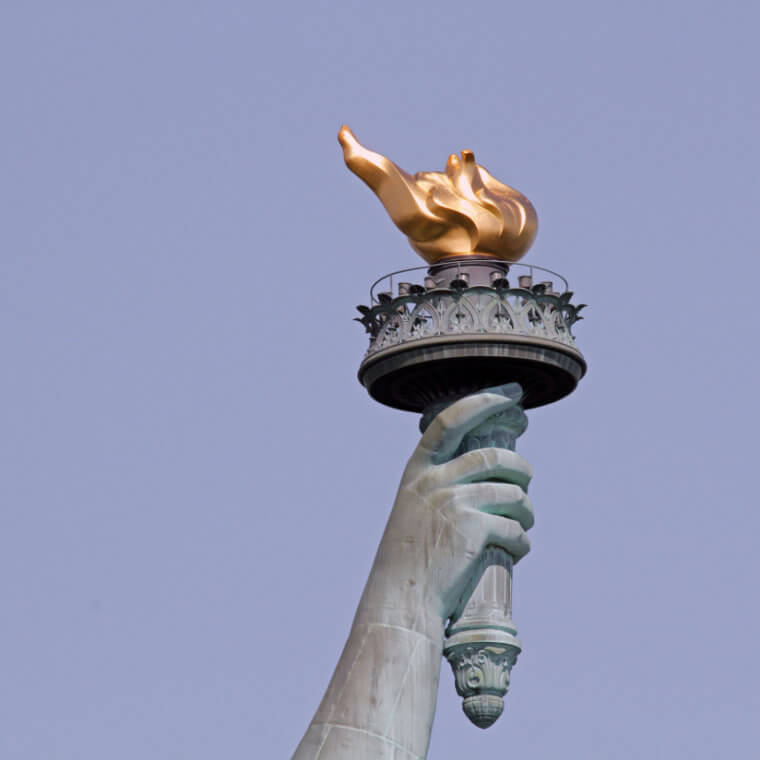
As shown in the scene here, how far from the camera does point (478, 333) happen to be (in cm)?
4291

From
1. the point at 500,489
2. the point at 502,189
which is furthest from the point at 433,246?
the point at 500,489

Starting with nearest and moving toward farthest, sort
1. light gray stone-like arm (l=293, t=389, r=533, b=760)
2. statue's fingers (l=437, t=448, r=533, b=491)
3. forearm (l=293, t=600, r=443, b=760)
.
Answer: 1. forearm (l=293, t=600, r=443, b=760)
2. light gray stone-like arm (l=293, t=389, r=533, b=760)
3. statue's fingers (l=437, t=448, r=533, b=491)

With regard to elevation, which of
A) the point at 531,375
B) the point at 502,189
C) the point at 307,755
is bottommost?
the point at 307,755

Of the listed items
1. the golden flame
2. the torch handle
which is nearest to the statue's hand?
the torch handle

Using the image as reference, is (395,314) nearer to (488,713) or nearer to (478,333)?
(478,333)

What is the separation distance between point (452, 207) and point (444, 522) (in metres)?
5.21

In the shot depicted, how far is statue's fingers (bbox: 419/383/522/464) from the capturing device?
1681 inches

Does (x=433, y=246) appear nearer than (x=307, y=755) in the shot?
No

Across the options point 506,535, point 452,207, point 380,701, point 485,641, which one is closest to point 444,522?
point 506,535

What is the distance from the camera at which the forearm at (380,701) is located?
137 ft

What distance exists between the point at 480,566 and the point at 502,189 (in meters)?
6.35

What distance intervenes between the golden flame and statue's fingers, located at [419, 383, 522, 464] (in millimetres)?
2754

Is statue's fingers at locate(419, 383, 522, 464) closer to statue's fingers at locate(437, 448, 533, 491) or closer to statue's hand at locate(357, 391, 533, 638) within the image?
statue's hand at locate(357, 391, 533, 638)

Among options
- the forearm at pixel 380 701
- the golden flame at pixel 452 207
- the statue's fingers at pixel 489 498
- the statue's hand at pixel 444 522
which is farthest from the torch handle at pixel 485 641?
the golden flame at pixel 452 207
